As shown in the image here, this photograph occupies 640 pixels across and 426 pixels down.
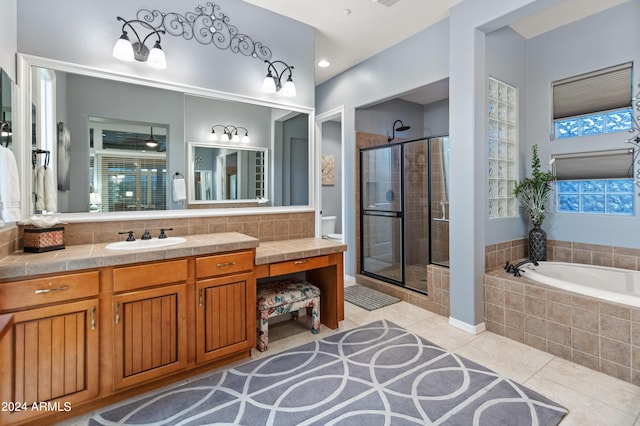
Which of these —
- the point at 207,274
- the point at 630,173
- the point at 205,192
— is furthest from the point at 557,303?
the point at 205,192

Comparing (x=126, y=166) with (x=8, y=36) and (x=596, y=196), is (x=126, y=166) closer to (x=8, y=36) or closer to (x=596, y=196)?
(x=8, y=36)

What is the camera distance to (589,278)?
2912 millimetres

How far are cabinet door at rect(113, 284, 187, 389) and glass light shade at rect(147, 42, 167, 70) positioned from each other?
163cm

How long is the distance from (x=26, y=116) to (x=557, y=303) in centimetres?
394

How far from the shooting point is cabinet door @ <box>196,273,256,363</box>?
2.07m

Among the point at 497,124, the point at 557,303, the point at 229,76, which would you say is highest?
the point at 229,76

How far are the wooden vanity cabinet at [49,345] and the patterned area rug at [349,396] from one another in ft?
0.90

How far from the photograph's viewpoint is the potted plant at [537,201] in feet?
10.2

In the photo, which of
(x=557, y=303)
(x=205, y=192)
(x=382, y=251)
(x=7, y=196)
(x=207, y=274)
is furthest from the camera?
(x=382, y=251)

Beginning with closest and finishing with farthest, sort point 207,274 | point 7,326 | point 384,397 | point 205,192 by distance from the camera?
point 7,326, point 384,397, point 207,274, point 205,192

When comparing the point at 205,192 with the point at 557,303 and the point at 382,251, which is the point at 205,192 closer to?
the point at 382,251

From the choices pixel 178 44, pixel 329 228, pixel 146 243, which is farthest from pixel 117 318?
pixel 329 228

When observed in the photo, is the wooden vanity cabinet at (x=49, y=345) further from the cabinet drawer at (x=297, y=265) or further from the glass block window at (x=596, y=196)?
the glass block window at (x=596, y=196)

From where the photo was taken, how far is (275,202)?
3053mm
